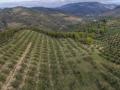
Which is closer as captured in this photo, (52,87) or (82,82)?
(52,87)

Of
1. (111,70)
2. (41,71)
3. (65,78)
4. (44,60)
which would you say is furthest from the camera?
(44,60)

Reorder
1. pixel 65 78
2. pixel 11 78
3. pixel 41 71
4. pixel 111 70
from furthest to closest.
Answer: pixel 111 70 < pixel 41 71 < pixel 65 78 < pixel 11 78

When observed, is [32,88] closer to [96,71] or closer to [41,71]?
[41,71]

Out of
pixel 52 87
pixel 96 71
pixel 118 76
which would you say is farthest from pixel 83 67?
pixel 52 87

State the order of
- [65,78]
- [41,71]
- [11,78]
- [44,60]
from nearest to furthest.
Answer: [11,78]
[65,78]
[41,71]
[44,60]

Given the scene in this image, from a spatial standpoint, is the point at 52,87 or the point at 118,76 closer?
the point at 52,87

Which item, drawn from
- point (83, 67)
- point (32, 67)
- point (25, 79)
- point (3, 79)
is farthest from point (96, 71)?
point (3, 79)

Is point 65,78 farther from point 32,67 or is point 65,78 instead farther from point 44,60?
point 44,60

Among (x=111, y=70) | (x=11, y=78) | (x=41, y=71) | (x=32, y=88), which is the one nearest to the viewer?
(x=32, y=88)

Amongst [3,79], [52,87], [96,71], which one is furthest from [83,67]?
[3,79]
